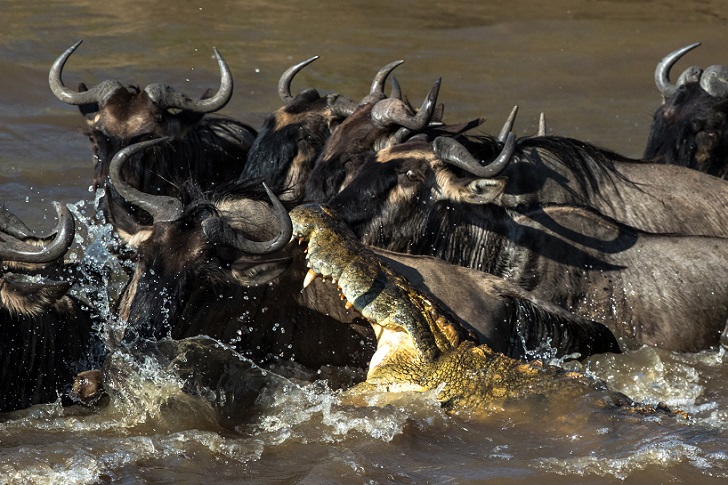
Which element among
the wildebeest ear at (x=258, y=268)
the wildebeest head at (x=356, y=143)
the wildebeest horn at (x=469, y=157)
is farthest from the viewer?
the wildebeest head at (x=356, y=143)

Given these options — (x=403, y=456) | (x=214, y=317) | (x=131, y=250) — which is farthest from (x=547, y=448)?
(x=131, y=250)

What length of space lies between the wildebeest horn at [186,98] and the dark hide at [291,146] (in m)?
0.43

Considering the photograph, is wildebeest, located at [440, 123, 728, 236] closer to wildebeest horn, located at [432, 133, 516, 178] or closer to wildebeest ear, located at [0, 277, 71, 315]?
wildebeest horn, located at [432, 133, 516, 178]

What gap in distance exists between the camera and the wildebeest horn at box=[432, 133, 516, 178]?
723cm

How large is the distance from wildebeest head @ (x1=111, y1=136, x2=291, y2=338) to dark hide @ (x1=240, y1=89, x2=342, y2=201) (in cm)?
264

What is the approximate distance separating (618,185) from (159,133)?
10.7 feet

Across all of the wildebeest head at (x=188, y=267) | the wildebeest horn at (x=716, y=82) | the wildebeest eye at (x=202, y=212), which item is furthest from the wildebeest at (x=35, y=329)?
the wildebeest horn at (x=716, y=82)

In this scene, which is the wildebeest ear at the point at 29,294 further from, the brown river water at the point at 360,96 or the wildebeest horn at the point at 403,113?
the wildebeest horn at the point at 403,113

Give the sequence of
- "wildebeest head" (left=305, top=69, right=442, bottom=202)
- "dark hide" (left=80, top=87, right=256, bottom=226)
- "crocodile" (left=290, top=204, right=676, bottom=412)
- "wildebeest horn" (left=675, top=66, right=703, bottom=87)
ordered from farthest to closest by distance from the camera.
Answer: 1. "wildebeest horn" (left=675, top=66, right=703, bottom=87)
2. "dark hide" (left=80, top=87, right=256, bottom=226)
3. "wildebeest head" (left=305, top=69, right=442, bottom=202)
4. "crocodile" (left=290, top=204, right=676, bottom=412)

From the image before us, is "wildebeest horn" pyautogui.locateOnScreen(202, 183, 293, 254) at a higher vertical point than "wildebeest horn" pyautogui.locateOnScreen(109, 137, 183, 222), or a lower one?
lower

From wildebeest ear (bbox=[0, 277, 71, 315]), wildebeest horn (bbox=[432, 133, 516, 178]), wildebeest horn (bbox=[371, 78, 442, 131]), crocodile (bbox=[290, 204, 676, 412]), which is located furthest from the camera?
wildebeest horn (bbox=[371, 78, 442, 131])

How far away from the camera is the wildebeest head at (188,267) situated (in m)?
6.36

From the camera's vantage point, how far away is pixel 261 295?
679cm

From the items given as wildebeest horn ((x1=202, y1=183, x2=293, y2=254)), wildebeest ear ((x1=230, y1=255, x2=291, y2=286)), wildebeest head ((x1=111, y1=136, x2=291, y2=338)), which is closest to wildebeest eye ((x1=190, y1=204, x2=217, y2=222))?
wildebeest head ((x1=111, y1=136, x2=291, y2=338))
